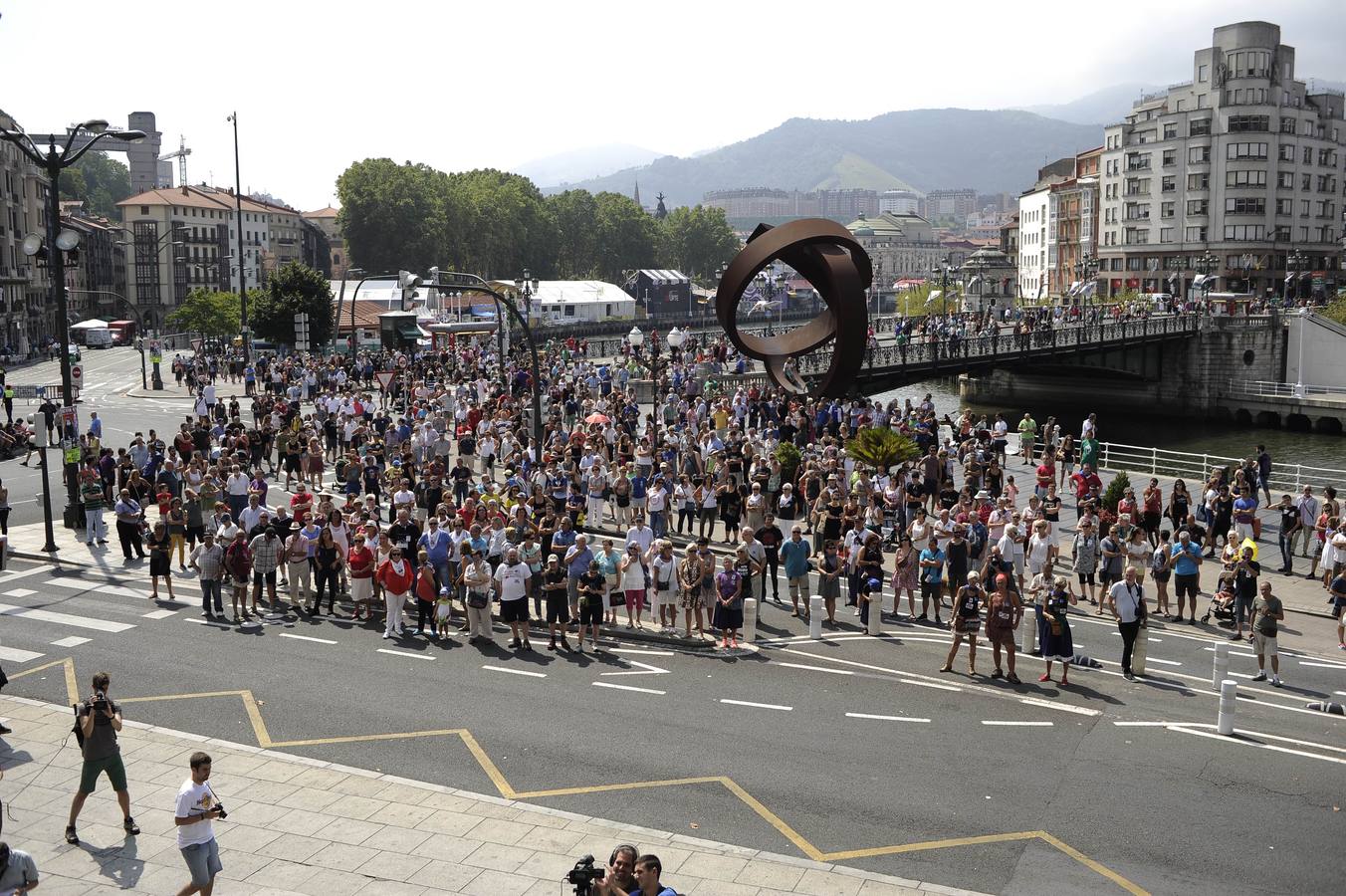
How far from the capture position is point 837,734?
14.3 m

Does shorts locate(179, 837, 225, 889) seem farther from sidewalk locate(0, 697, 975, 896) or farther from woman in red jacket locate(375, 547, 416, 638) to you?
woman in red jacket locate(375, 547, 416, 638)

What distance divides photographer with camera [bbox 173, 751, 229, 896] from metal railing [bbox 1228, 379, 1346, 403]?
64.1 meters

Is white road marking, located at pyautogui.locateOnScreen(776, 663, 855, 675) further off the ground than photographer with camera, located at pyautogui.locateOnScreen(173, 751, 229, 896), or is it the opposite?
photographer with camera, located at pyautogui.locateOnScreen(173, 751, 229, 896)

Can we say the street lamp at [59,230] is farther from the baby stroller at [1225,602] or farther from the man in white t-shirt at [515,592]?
the baby stroller at [1225,602]

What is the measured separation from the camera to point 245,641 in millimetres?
18047

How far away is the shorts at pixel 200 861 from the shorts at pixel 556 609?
8.13m

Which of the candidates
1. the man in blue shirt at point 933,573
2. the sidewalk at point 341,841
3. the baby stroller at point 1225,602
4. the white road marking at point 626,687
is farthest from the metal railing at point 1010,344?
the sidewalk at point 341,841

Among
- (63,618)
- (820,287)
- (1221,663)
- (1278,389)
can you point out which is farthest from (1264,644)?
(1278,389)

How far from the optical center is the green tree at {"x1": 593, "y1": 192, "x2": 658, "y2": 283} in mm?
152375

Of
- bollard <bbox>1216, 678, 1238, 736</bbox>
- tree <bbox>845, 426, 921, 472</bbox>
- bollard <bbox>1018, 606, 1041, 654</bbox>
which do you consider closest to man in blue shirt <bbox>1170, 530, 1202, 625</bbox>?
bollard <bbox>1018, 606, 1041, 654</bbox>

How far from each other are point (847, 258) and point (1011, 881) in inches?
1156

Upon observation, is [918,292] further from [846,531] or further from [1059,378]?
[846,531]

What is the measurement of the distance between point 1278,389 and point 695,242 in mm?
111303

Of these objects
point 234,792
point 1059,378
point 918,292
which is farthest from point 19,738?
point 918,292
